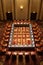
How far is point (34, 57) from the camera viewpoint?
303 inches

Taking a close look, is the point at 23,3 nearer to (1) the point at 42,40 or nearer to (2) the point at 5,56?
(1) the point at 42,40

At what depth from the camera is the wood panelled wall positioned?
576 inches

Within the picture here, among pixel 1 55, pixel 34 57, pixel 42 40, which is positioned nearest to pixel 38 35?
pixel 42 40

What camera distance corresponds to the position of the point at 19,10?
15.2 m

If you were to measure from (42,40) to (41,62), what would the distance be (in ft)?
8.62

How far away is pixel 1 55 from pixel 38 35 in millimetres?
3573

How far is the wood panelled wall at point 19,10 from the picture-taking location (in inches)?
576

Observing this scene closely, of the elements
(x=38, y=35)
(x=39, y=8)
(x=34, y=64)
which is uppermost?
(x=39, y=8)

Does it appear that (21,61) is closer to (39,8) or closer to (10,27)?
(10,27)

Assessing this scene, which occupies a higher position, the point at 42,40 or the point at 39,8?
the point at 39,8

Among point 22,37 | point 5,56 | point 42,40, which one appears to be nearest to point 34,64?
point 5,56

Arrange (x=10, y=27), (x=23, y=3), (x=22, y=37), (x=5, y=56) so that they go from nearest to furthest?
(x=5, y=56) < (x=22, y=37) < (x=10, y=27) < (x=23, y=3)

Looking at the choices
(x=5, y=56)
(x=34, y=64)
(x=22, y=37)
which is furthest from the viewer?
(x=22, y=37)

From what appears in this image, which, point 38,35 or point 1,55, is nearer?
point 1,55
